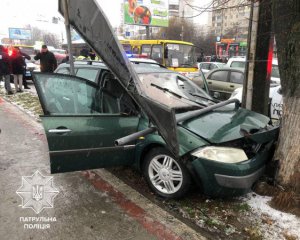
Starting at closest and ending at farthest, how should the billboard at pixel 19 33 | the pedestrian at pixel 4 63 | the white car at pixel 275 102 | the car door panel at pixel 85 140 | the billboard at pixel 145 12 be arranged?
1. the car door panel at pixel 85 140
2. the white car at pixel 275 102
3. the pedestrian at pixel 4 63
4. the billboard at pixel 145 12
5. the billboard at pixel 19 33

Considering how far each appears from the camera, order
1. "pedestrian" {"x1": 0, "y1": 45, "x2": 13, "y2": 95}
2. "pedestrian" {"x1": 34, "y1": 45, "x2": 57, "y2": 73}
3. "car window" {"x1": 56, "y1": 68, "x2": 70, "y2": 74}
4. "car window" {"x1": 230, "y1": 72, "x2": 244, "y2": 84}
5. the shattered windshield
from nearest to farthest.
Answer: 1. the shattered windshield
2. "car window" {"x1": 56, "y1": 68, "x2": 70, "y2": 74}
3. "car window" {"x1": 230, "y1": 72, "x2": 244, "y2": 84}
4. "pedestrian" {"x1": 34, "y1": 45, "x2": 57, "y2": 73}
5. "pedestrian" {"x1": 0, "y1": 45, "x2": 13, "y2": 95}

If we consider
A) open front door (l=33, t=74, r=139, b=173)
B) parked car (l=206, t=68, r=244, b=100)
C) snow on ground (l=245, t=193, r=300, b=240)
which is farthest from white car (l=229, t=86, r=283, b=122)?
open front door (l=33, t=74, r=139, b=173)

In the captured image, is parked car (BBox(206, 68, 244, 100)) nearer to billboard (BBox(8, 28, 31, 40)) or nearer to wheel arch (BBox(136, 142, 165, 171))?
wheel arch (BBox(136, 142, 165, 171))

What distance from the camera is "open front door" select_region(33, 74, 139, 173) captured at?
3520 mm

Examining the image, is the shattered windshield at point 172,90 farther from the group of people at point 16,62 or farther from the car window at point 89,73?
the group of people at point 16,62

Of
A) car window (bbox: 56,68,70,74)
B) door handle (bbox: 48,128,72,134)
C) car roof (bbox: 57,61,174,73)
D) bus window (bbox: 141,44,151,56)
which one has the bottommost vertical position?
door handle (bbox: 48,128,72,134)

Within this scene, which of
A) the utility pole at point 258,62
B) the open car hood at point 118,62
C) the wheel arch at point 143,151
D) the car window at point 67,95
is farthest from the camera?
the utility pole at point 258,62

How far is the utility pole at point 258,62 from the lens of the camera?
509cm

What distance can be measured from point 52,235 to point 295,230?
2354 mm

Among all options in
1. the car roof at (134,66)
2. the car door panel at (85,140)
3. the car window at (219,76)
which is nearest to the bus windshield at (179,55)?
the car window at (219,76)

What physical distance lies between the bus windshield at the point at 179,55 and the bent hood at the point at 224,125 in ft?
33.0

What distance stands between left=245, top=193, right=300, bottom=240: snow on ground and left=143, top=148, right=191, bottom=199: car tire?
814 mm

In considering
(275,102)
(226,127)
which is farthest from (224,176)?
(275,102)

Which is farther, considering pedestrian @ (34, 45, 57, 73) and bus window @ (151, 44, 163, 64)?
bus window @ (151, 44, 163, 64)
